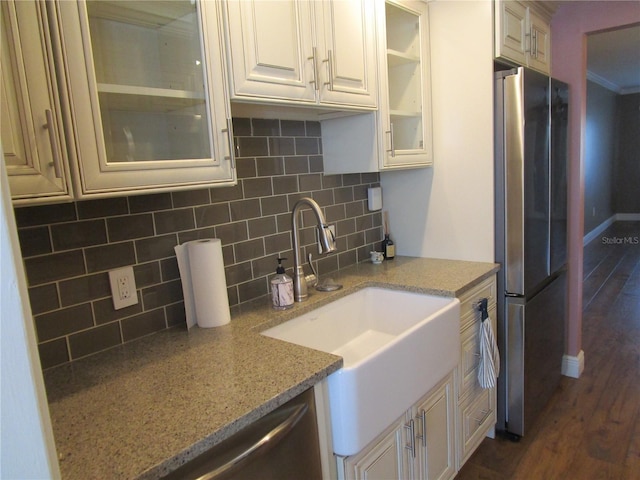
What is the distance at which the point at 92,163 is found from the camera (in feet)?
3.22

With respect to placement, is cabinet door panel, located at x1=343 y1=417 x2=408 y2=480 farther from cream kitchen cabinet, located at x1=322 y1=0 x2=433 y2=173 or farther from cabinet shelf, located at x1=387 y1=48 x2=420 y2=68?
cabinet shelf, located at x1=387 y1=48 x2=420 y2=68

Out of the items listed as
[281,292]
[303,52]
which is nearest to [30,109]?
[303,52]

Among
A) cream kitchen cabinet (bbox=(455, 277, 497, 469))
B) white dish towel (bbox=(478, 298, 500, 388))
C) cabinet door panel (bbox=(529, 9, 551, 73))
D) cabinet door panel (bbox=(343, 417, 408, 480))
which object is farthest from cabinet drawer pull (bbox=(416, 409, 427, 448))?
cabinet door panel (bbox=(529, 9, 551, 73))

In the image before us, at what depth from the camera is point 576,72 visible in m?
2.58

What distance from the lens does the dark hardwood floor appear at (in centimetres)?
200

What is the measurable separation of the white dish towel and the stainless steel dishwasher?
1.06 m

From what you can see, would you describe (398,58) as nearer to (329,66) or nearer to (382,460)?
(329,66)

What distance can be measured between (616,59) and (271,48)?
578 cm

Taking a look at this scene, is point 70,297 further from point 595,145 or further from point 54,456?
point 595,145

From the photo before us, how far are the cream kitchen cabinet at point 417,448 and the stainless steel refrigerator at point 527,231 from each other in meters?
0.56

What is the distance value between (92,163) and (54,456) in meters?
0.68

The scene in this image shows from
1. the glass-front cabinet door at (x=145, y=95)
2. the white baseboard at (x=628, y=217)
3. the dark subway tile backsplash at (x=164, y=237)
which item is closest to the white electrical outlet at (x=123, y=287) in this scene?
the dark subway tile backsplash at (x=164, y=237)

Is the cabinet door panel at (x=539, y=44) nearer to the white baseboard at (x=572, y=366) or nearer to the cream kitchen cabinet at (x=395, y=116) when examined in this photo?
the cream kitchen cabinet at (x=395, y=116)

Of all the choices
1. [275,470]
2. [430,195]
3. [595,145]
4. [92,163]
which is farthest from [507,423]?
[595,145]
